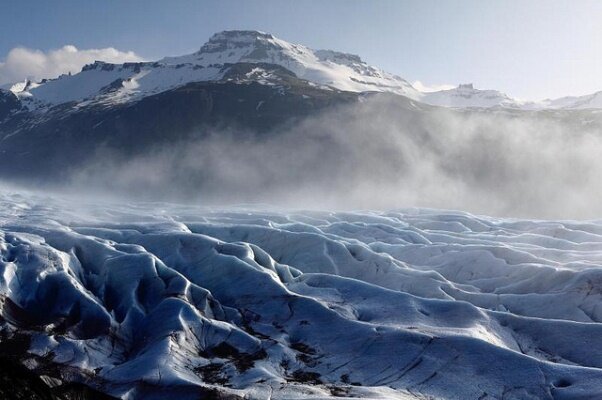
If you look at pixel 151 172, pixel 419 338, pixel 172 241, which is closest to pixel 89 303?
pixel 172 241

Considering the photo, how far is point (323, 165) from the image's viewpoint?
144m

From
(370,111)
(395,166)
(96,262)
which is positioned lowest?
(96,262)

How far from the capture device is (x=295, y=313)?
31781 mm

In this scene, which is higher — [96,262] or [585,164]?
[585,164]

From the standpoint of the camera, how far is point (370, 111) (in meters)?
157

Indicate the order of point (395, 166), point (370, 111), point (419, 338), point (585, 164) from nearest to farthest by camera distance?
point (419, 338), point (585, 164), point (395, 166), point (370, 111)

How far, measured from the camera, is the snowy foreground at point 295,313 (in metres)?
24.2

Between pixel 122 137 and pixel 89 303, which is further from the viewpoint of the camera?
pixel 122 137

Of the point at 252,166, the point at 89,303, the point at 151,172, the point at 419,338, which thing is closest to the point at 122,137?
the point at 151,172

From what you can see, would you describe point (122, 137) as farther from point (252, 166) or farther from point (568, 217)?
point (568, 217)

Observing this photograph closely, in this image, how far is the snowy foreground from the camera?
79.4 feet

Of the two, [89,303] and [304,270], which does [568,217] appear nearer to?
[304,270]

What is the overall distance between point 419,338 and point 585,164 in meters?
123

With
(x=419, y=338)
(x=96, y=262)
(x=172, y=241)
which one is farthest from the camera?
(x=172, y=241)
